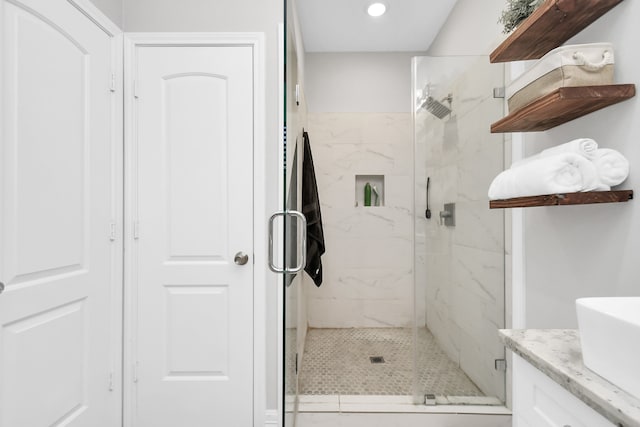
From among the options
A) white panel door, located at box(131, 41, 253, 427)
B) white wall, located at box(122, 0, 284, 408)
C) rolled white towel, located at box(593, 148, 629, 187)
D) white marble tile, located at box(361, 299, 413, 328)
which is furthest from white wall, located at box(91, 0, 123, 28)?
white marble tile, located at box(361, 299, 413, 328)

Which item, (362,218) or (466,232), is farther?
(362,218)

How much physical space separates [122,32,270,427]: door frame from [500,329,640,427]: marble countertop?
115cm

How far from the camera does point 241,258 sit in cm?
162

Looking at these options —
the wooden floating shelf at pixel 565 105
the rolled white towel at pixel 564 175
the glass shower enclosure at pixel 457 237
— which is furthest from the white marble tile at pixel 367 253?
the rolled white towel at pixel 564 175

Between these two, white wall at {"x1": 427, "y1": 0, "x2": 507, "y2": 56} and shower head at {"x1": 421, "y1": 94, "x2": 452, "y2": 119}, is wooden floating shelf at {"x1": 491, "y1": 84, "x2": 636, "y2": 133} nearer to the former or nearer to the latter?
shower head at {"x1": 421, "y1": 94, "x2": 452, "y2": 119}

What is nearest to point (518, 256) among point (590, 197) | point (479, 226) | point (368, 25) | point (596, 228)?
point (479, 226)

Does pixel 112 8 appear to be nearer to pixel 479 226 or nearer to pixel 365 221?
pixel 479 226

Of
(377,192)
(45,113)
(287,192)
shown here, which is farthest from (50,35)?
(377,192)

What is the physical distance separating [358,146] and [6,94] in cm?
244

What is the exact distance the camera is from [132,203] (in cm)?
163

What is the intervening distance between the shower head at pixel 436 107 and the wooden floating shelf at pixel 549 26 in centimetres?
55

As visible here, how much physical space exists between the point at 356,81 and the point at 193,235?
223cm

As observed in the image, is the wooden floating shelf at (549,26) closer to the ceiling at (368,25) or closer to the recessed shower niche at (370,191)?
the ceiling at (368,25)

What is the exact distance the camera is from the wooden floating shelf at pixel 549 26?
0.93 metres
